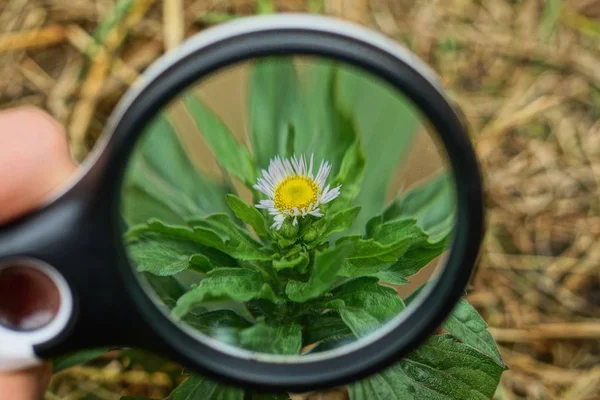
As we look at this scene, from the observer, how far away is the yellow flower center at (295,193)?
0.62 metres

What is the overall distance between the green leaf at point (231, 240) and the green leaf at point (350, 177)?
7cm

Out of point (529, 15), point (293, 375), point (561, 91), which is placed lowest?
point (293, 375)

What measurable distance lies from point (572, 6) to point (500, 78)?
0.46 feet

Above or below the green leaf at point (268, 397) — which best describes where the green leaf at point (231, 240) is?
above

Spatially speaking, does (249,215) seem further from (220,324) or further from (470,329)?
(470,329)

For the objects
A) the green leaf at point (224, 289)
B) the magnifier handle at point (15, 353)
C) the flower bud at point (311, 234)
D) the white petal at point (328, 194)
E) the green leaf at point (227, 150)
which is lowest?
the magnifier handle at point (15, 353)

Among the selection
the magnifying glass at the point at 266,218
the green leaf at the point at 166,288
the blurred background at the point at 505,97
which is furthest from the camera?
the blurred background at the point at 505,97

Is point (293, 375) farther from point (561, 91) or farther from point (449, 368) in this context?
point (561, 91)

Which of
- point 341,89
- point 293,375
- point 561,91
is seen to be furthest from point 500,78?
point 293,375

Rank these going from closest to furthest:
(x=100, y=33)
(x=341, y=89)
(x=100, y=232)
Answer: (x=100, y=232) < (x=341, y=89) < (x=100, y=33)

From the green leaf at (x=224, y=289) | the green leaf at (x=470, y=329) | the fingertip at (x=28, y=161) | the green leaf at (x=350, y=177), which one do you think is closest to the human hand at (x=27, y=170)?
the fingertip at (x=28, y=161)

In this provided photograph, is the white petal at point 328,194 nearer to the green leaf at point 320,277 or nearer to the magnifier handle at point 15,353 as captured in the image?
the green leaf at point 320,277

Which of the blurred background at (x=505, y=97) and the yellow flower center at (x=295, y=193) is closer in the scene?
the yellow flower center at (x=295, y=193)

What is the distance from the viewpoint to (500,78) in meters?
1.02
